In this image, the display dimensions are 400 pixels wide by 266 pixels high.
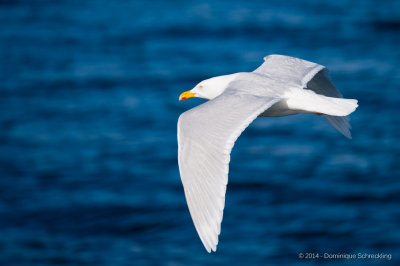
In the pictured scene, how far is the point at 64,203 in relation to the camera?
65.4ft

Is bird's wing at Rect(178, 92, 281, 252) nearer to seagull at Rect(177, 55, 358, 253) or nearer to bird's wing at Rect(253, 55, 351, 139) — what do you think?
seagull at Rect(177, 55, 358, 253)

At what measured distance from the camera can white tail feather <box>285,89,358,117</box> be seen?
26.2ft

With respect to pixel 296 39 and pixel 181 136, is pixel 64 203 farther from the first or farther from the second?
pixel 181 136

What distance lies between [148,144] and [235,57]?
535cm

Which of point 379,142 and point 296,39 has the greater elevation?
point 296,39

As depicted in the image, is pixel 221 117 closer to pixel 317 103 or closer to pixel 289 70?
pixel 317 103

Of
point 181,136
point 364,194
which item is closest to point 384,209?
point 364,194

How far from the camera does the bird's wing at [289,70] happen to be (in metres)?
9.04

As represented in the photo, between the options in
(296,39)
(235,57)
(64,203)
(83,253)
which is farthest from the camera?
(296,39)

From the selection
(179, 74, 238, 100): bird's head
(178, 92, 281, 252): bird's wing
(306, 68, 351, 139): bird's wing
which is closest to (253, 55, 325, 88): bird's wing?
(306, 68, 351, 139): bird's wing

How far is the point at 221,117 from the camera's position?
752 centimetres

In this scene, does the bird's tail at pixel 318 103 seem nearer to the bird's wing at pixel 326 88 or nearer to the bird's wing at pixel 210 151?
the bird's wing at pixel 210 151

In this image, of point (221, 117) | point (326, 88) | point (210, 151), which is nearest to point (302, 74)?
point (326, 88)

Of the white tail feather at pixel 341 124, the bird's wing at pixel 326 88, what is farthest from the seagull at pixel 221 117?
A: the white tail feather at pixel 341 124
